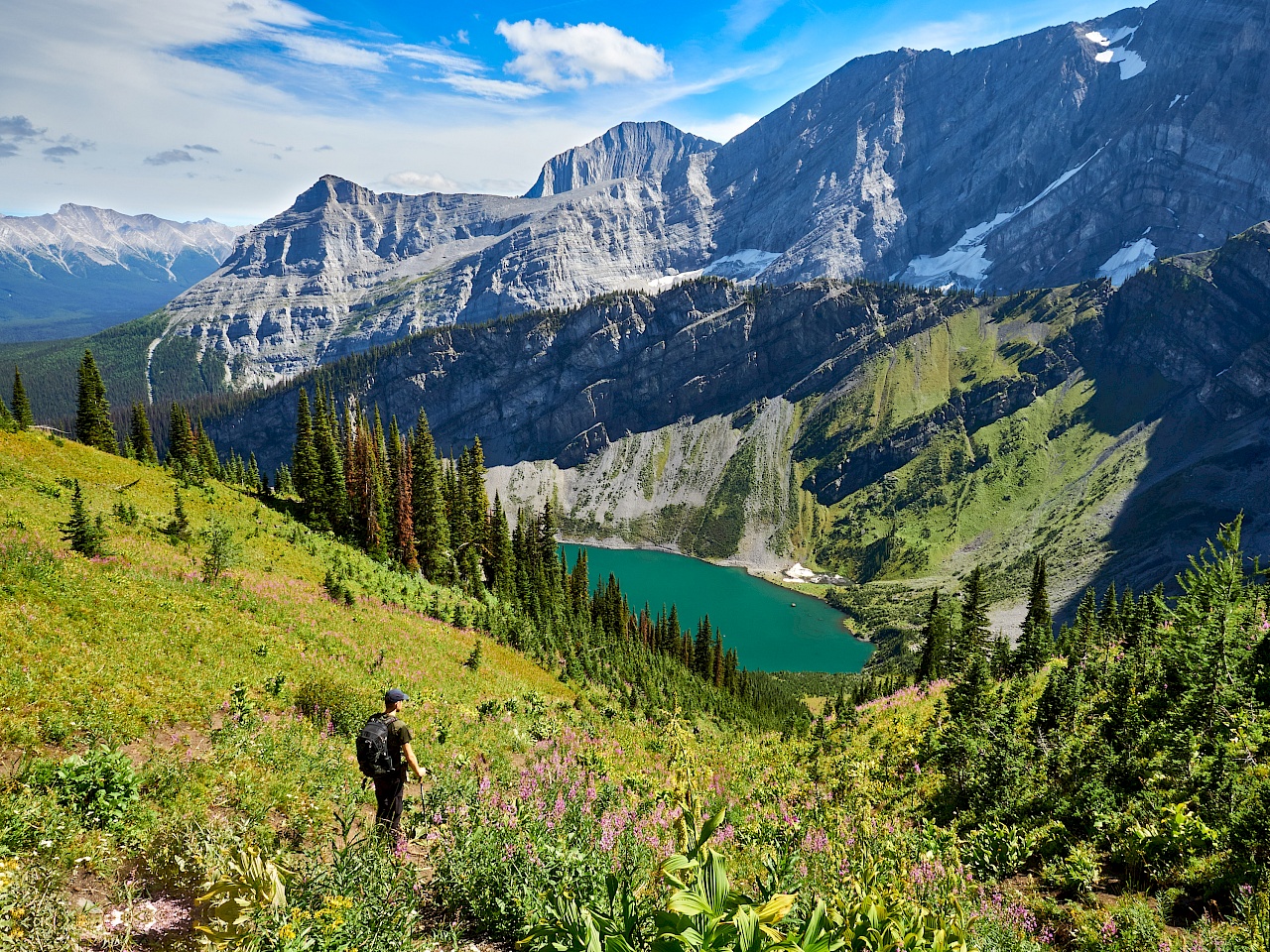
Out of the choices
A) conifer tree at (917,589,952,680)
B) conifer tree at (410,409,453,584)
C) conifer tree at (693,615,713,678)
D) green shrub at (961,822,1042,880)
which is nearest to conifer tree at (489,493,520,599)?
conifer tree at (410,409,453,584)

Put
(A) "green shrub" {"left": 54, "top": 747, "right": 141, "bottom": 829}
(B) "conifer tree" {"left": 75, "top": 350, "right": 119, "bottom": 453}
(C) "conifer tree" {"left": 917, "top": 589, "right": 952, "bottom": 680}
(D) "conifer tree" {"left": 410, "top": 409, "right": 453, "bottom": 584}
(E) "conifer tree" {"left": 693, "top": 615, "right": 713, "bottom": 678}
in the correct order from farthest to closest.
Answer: (E) "conifer tree" {"left": 693, "top": 615, "right": 713, "bottom": 678} → (B) "conifer tree" {"left": 75, "top": 350, "right": 119, "bottom": 453} → (D) "conifer tree" {"left": 410, "top": 409, "right": 453, "bottom": 584} → (C) "conifer tree" {"left": 917, "top": 589, "right": 952, "bottom": 680} → (A) "green shrub" {"left": 54, "top": 747, "right": 141, "bottom": 829}

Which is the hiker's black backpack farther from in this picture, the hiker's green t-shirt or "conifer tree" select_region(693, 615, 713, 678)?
"conifer tree" select_region(693, 615, 713, 678)

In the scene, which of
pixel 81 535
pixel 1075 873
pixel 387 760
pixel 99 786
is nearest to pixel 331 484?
pixel 81 535

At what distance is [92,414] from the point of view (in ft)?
241

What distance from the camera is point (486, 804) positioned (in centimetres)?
943

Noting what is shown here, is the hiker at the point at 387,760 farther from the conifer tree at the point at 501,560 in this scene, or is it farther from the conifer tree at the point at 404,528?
the conifer tree at the point at 501,560

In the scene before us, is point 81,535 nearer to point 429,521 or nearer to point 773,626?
point 429,521

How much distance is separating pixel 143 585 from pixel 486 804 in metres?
14.8

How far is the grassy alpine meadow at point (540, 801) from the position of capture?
517 centimetres

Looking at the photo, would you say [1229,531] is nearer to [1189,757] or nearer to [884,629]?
[1189,757]

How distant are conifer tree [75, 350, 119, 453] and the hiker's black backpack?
270ft

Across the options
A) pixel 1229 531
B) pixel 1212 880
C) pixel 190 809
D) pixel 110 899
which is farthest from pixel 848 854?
pixel 1229 531

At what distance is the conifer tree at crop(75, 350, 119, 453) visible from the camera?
7175cm

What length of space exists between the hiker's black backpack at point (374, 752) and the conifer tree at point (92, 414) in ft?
270
